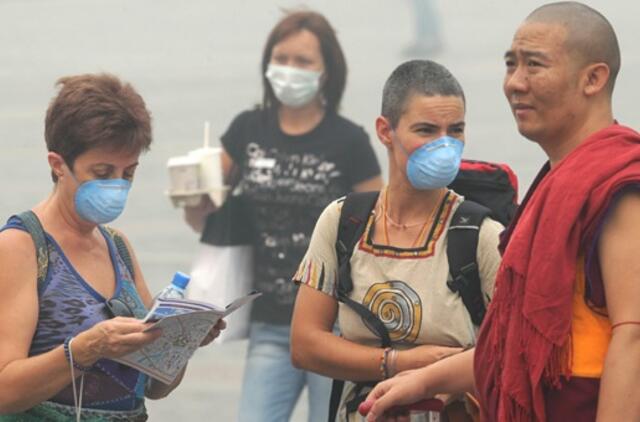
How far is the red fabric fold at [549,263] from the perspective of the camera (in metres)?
2.80

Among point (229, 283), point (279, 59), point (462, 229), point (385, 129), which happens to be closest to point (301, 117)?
point (279, 59)

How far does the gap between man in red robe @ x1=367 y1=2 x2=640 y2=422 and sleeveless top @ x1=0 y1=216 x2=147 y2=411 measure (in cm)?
93

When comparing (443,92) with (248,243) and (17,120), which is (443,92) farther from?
(17,120)

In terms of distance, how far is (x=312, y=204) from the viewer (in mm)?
5609

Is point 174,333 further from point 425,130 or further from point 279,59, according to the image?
point 279,59

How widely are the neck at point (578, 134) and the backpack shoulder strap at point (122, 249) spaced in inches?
50.2

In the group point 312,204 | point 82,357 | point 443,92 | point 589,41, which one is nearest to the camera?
point 589,41

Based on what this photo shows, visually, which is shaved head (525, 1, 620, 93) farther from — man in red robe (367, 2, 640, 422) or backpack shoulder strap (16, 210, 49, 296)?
backpack shoulder strap (16, 210, 49, 296)

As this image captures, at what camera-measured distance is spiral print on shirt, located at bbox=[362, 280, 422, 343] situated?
3623 millimetres

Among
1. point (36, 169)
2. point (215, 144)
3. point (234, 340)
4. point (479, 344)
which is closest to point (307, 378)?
point (234, 340)

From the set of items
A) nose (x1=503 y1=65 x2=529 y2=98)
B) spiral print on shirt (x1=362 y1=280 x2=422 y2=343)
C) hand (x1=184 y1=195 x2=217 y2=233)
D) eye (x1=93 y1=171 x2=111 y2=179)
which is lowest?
hand (x1=184 y1=195 x2=217 y2=233)

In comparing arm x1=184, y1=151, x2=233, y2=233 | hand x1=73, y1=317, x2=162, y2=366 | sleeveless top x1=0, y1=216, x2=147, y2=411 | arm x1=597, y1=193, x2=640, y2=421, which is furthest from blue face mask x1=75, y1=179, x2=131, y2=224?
arm x1=184, y1=151, x2=233, y2=233

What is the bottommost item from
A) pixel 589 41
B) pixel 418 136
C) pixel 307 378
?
pixel 307 378

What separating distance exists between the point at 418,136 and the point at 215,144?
2.54m
